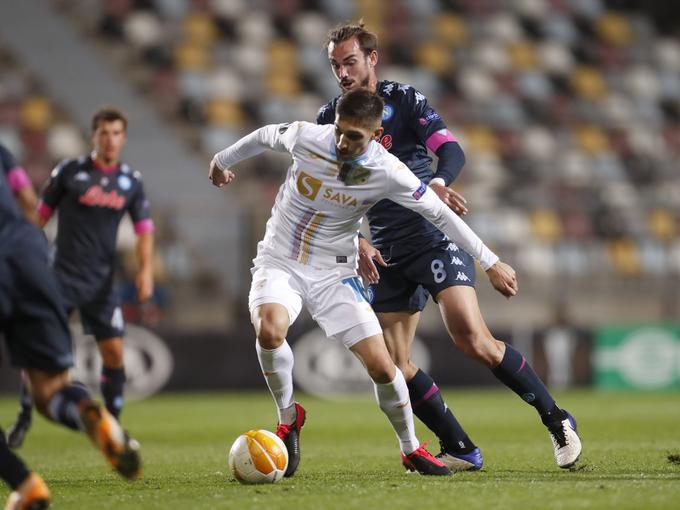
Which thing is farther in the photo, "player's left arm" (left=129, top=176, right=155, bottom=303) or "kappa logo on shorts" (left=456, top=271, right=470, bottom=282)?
"player's left arm" (left=129, top=176, right=155, bottom=303)

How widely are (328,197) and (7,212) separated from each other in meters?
1.70

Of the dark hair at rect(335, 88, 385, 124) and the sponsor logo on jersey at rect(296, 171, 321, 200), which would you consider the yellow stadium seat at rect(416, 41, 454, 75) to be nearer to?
the sponsor logo on jersey at rect(296, 171, 321, 200)

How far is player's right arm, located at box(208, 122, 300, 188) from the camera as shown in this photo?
552cm

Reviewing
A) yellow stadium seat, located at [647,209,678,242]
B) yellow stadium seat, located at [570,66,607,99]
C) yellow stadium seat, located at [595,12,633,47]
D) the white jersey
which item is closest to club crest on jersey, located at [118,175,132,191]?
the white jersey

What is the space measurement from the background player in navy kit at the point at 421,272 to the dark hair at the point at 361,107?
1.95 ft

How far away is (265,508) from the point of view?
4.30m

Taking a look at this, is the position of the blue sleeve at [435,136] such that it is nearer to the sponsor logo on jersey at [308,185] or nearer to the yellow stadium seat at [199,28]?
the sponsor logo on jersey at [308,185]

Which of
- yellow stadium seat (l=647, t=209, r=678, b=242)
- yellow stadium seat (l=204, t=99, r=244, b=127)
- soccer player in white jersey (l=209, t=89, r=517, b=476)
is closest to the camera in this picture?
soccer player in white jersey (l=209, t=89, r=517, b=476)

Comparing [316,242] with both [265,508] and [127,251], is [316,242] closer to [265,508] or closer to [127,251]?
[265,508]

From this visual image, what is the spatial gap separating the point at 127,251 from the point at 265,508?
1110 cm

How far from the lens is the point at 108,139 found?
7582 mm

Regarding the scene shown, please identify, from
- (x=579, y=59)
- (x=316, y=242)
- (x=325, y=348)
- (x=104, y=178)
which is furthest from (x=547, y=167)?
(x=316, y=242)

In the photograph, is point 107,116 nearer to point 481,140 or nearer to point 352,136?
point 352,136

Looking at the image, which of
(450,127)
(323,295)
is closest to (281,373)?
(323,295)
